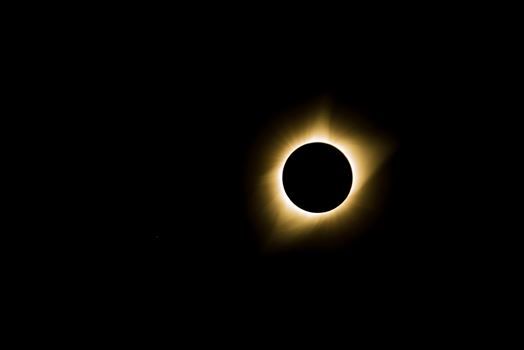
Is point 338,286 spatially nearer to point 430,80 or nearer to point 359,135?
point 359,135

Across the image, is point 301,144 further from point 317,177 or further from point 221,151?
point 221,151

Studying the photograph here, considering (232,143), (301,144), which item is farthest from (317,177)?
(232,143)

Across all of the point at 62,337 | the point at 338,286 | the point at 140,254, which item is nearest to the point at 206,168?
the point at 140,254

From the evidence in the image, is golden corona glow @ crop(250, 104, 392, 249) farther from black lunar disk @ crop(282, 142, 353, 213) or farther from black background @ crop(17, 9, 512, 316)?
black lunar disk @ crop(282, 142, 353, 213)

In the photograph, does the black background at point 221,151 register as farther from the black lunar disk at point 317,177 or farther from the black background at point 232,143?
the black lunar disk at point 317,177

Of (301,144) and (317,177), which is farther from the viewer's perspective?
(301,144)

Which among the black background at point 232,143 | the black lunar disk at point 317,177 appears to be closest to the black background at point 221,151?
the black background at point 232,143

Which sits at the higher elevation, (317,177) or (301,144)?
(301,144)
